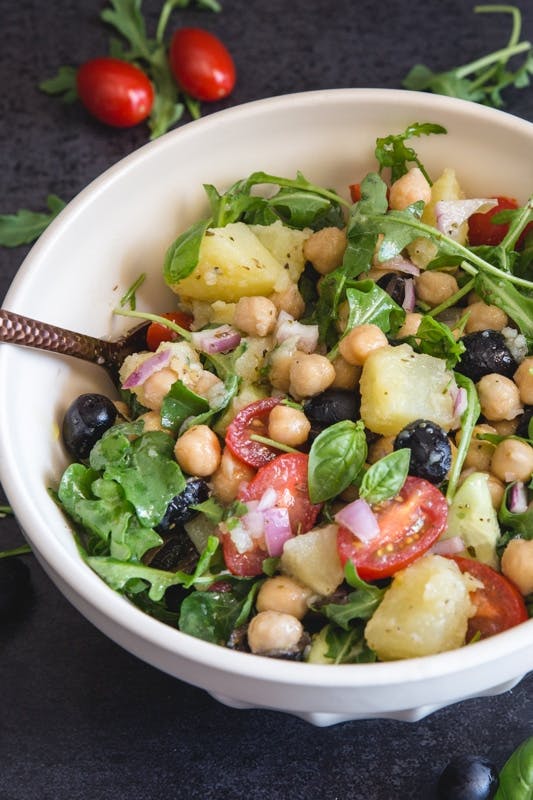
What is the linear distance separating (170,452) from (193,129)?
935mm

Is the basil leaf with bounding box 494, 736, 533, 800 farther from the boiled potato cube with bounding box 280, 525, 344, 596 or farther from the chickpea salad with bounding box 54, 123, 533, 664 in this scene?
the boiled potato cube with bounding box 280, 525, 344, 596

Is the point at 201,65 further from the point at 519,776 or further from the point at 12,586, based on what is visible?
the point at 519,776

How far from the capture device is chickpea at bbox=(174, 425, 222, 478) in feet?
8.59

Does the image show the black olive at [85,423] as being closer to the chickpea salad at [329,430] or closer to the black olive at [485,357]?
the chickpea salad at [329,430]

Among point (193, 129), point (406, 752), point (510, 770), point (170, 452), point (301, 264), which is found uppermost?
point (193, 129)

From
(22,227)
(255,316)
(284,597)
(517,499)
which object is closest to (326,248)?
(255,316)

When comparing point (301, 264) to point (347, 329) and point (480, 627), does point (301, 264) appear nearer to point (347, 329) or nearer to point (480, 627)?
point (347, 329)

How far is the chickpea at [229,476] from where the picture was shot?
8.73 feet

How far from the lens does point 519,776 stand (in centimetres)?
263

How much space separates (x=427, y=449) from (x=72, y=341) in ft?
3.44

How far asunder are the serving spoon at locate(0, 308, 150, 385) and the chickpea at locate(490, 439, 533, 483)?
1140 millimetres

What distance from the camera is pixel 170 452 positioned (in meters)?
2.73

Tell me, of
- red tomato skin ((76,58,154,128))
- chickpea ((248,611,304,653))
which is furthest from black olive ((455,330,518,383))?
red tomato skin ((76,58,154,128))

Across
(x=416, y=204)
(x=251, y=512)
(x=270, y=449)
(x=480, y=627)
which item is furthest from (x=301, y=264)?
(x=480, y=627)
